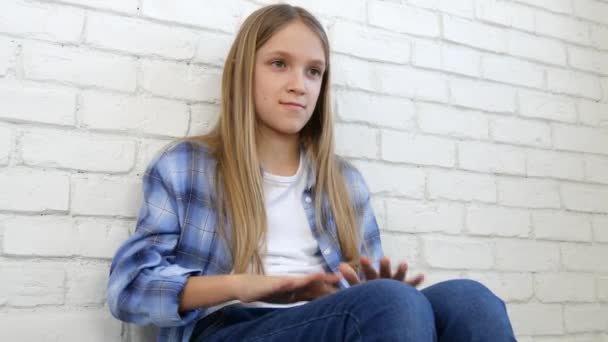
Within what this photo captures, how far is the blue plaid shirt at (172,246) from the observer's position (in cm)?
100

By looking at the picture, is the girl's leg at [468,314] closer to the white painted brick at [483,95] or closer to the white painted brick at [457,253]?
the white painted brick at [457,253]

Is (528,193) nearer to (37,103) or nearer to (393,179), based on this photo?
(393,179)

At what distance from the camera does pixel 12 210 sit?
1100mm

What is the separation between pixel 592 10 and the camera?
6.10ft

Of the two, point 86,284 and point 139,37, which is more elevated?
point 139,37

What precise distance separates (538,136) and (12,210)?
1325 mm

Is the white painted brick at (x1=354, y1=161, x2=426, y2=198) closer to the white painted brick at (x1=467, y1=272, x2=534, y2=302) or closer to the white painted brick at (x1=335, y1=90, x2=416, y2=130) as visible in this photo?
the white painted brick at (x1=335, y1=90, x2=416, y2=130)

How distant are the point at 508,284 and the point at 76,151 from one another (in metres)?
1.10

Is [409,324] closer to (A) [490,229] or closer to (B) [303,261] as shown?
(B) [303,261]

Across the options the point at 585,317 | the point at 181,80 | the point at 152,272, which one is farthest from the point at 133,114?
the point at 585,317

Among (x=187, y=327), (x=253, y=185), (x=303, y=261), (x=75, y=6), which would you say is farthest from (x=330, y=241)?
(x=75, y=6)

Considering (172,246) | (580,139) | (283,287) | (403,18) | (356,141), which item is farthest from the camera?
(580,139)

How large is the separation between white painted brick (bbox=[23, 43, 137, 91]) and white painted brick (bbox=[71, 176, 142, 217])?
Answer: 184 millimetres

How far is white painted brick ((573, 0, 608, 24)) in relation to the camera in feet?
6.02
